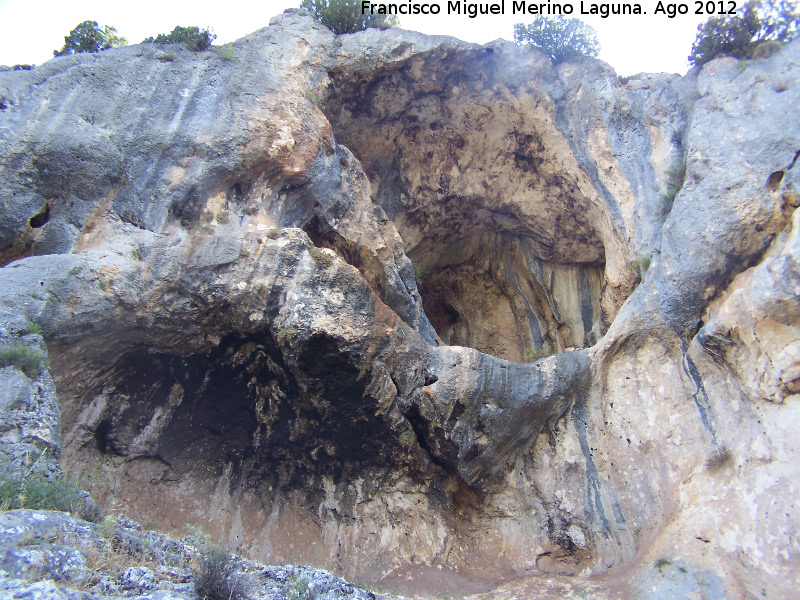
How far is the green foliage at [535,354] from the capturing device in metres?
10.8

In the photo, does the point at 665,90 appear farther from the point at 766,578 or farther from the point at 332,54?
the point at 766,578

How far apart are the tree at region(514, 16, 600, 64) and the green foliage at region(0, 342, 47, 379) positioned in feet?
33.4

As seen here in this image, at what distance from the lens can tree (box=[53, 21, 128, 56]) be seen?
9.55 meters

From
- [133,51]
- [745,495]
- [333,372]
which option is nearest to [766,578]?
[745,495]

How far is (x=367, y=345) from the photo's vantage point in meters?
7.56

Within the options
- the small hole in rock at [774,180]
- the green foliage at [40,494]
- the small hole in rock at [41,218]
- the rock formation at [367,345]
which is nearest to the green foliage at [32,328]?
the rock formation at [367,345]

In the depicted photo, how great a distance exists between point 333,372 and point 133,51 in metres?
6.01

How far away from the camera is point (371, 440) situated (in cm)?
845

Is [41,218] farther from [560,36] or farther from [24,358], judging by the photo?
[560,36]

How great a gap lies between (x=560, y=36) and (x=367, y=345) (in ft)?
26.2

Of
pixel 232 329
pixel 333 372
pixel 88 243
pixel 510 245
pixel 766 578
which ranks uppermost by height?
pixel 510 245

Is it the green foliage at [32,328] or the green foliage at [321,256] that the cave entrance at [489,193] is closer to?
the green foliage at [321,256]

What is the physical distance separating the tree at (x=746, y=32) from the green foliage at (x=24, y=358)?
11.5 meters

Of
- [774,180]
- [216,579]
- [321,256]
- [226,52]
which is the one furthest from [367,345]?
[774,180]
